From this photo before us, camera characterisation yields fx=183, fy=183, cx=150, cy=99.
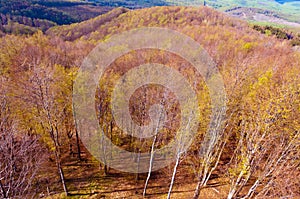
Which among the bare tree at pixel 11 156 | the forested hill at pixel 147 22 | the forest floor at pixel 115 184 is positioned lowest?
the forest floor at pixel 115 184

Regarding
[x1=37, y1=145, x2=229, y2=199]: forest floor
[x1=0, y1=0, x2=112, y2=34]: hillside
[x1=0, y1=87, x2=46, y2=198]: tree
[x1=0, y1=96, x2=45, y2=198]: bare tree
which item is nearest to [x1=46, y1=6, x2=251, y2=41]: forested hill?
[x1=0, y1=0, x2=112, y2=34]: hillside

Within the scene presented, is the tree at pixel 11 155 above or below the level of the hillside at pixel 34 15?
below

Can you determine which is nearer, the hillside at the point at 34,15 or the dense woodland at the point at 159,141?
the dense woodland at the point at 159,141

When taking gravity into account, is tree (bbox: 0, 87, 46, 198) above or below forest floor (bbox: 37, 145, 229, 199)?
above

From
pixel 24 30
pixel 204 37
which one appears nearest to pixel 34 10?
pixel 24 30

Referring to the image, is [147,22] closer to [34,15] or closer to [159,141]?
[34,15]

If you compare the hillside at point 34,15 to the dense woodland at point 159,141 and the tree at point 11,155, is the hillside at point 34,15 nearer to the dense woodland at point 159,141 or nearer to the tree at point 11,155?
the dense woodland at point 159,141

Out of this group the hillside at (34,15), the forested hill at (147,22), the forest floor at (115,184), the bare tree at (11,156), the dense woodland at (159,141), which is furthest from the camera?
the hillside at (34,15)

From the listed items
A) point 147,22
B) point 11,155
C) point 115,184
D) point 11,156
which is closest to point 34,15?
point 147,22

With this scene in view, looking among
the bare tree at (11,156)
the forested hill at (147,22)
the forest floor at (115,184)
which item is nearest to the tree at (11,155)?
the bare tree at (11,156)

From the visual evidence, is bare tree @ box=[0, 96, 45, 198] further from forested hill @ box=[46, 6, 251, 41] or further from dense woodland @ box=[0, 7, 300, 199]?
forested hill @ box=[46, 6, 251, 41]

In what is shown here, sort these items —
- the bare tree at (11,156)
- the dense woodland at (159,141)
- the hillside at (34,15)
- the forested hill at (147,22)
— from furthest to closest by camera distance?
1. the hillside at (34,15)
2. the forested hill at (147,22)
3. the dense woodland at (159,141)
4. the bare tree at (11,156)

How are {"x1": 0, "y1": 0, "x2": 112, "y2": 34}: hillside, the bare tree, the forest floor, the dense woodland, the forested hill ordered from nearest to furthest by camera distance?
the bare tree
the dense woodland
the forest floor
the forested hill
{"x1": 0, "y1": 0, "x2": 112, "y2": 34}: hillside
